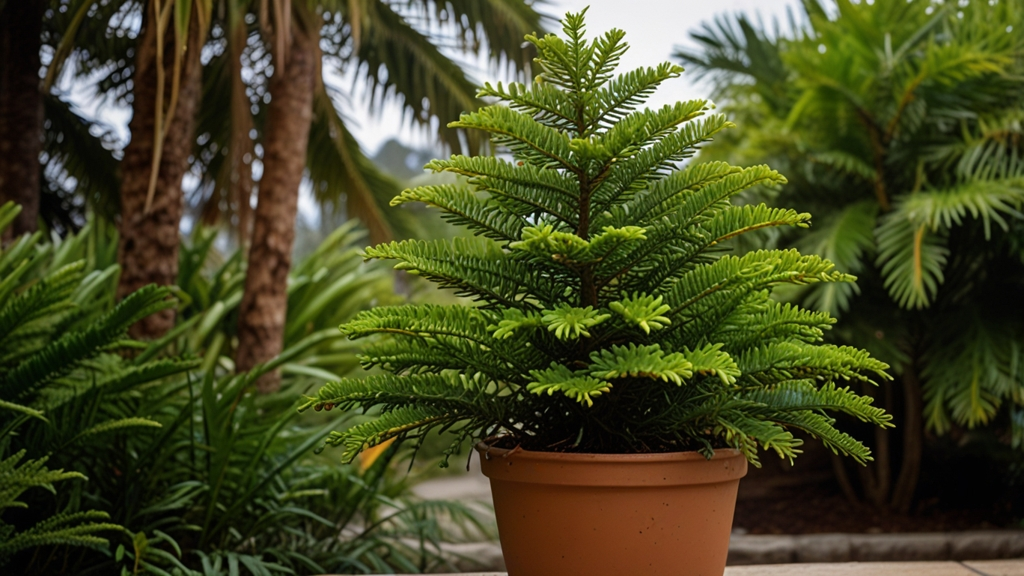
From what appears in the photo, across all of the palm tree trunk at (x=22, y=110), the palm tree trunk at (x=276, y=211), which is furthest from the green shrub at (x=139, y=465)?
the palm tree trunk at (x=22, y=110)

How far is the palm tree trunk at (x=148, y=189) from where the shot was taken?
7.87 ft

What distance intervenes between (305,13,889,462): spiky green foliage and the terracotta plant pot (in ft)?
0.15

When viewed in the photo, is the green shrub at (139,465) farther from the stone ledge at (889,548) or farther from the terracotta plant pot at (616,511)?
the stone ledge at (889,548)

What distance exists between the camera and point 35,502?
5.17 feet

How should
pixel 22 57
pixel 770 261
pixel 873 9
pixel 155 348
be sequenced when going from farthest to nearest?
1. pixel 22 57
2. pixel 873 9
3. pixel 155 348
4. pixel 770 261

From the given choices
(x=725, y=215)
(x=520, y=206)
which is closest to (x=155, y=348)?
(x=520, y=206)

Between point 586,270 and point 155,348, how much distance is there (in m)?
1.31

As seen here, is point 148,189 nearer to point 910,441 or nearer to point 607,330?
point 607,330

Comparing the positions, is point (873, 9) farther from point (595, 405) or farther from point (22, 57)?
point (22, 57)

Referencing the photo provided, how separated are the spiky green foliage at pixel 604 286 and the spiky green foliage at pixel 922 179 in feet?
5.98

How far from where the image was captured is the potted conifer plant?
2.69 ft

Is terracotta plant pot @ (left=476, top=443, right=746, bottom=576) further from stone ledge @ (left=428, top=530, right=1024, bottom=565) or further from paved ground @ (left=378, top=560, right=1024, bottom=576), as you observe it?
stone ledge @ (left=428, top=530, right=1024, bottom=565)

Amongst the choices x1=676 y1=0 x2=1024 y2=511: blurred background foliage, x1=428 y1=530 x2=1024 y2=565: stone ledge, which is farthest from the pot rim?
x1=428 y1=530 x2=1024 y2=565: stone ledge

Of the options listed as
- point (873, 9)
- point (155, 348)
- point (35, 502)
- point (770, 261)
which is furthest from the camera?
point (873, 9)
